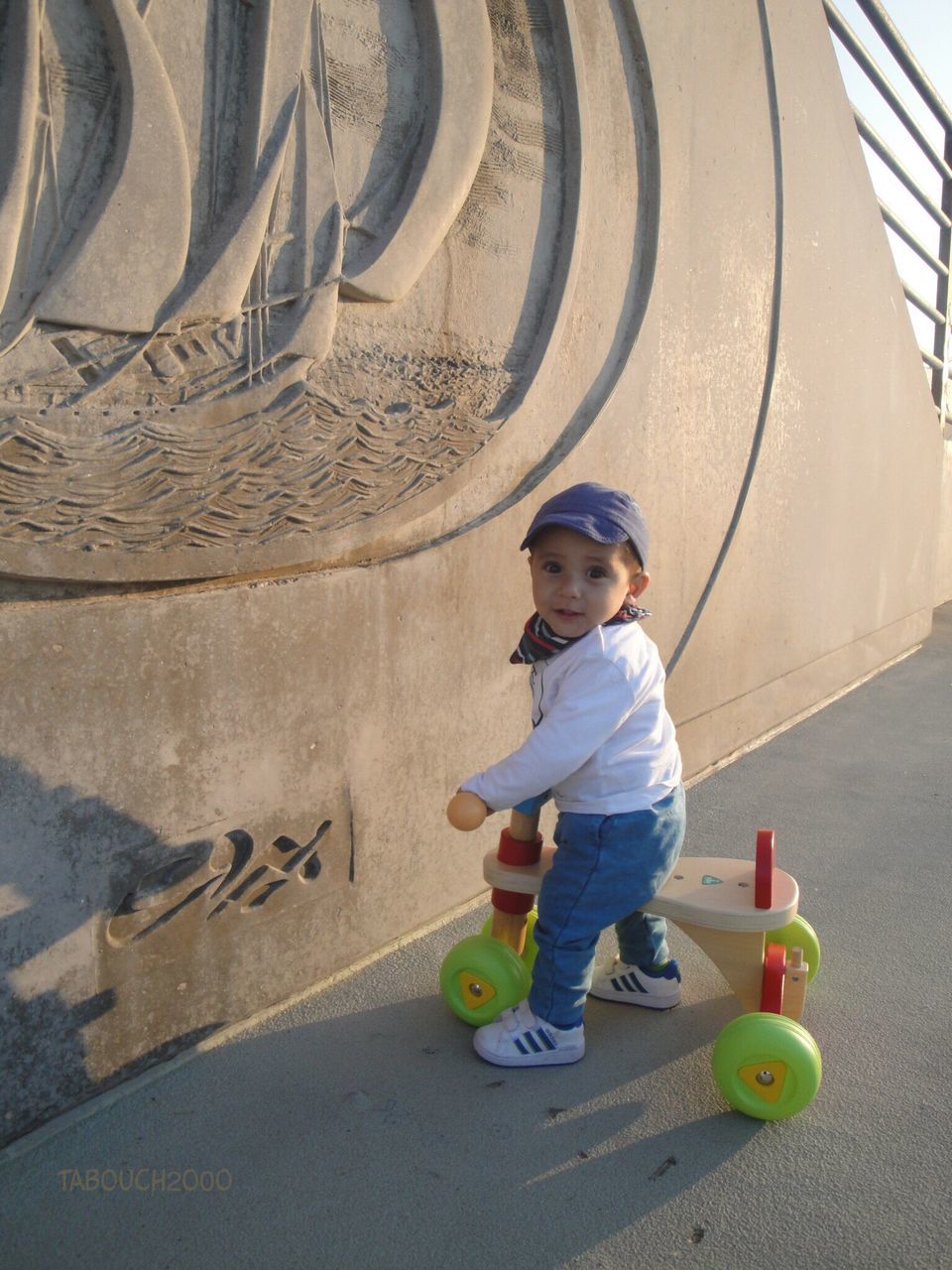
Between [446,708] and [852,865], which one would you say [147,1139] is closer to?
[446,708]

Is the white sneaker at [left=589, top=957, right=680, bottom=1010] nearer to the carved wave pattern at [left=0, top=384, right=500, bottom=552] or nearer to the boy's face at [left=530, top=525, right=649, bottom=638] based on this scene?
the boy's face at [left=530, top=525, right=649, bottom=638]

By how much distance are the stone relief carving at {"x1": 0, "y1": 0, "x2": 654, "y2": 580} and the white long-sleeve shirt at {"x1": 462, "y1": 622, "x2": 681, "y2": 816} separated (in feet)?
2.17

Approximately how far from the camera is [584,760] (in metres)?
2.08

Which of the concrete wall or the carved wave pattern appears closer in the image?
the carved wave pattern

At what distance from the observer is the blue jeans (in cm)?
215

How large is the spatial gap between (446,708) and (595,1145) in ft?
3.82

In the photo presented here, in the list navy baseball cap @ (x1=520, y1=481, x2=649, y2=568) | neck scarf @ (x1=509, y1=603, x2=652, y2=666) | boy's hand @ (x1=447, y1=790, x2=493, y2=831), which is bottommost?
boy's hand @ (x1=447, y1=790, x2=493, y2=831)

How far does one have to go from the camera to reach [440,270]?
2.61 metres

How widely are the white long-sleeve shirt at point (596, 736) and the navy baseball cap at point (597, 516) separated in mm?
204

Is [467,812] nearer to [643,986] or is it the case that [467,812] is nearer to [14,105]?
[643,986]

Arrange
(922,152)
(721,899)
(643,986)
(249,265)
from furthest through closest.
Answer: (922,152) < (643,986) < (721,899) < (249,265)
